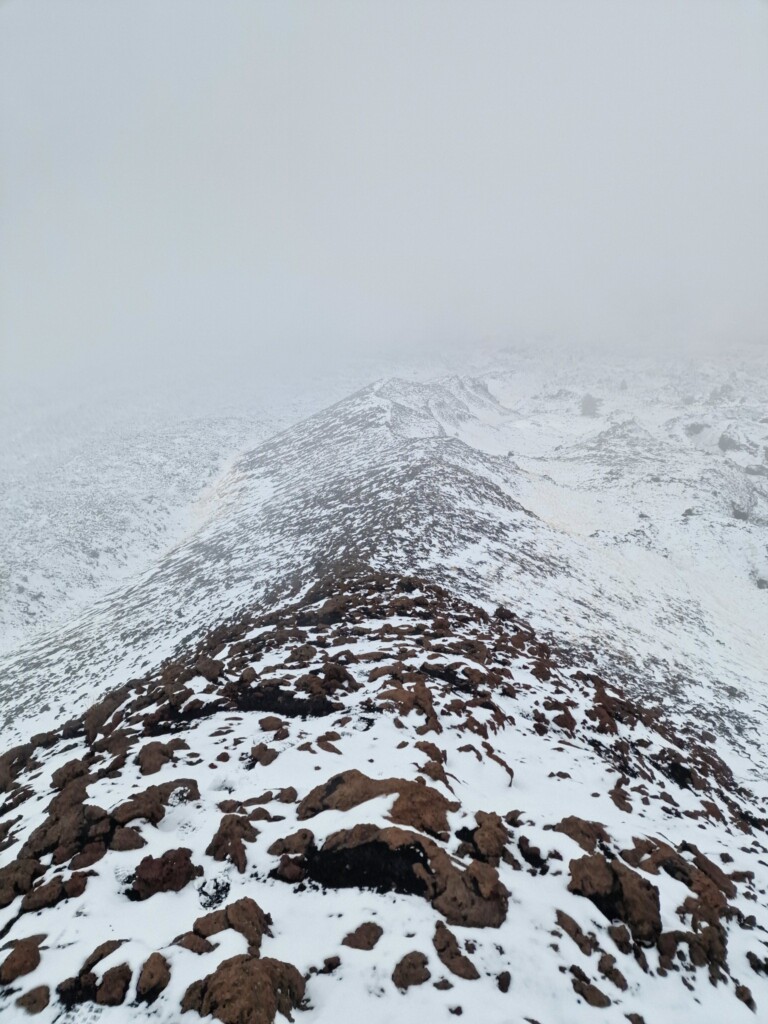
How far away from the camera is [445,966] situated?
5.20 m

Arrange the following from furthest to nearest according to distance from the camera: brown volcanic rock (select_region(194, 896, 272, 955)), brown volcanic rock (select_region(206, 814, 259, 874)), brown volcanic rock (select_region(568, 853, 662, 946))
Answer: brown volcanic rock (select_region(206, 814, 259, 874))
brown volcanic rock (select_region(568, 853, 662, 946))
brown volcanic rock (select_region(194, 896, 272, 955))

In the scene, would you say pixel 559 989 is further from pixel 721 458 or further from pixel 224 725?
pixel 721 458

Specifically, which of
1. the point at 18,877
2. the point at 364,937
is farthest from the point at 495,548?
the point at 18,877

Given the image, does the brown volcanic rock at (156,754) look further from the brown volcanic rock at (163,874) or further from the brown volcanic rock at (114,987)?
the brown volcanic rock at (114,987)

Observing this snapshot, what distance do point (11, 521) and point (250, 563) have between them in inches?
990

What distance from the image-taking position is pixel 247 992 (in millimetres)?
4520

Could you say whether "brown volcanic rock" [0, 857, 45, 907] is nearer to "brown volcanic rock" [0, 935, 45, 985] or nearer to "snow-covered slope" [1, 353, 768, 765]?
"brown volcanic rock" [0, 935, 45, 985]

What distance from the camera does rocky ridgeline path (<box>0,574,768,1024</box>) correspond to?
4953 millimetres

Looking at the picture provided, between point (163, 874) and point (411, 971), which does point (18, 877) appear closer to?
point (163, 874)

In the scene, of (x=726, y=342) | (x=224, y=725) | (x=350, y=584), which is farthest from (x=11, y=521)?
(x=726, y=342)

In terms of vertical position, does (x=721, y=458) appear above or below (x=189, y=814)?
below

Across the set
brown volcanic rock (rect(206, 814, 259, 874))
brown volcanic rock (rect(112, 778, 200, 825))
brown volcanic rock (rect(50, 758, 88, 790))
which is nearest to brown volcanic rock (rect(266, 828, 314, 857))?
brown volcanic rock (rect(206, 814, 259, 874))

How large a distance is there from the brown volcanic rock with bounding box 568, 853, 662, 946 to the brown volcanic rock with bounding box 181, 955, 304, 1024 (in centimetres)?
373

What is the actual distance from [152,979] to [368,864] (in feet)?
8.33
